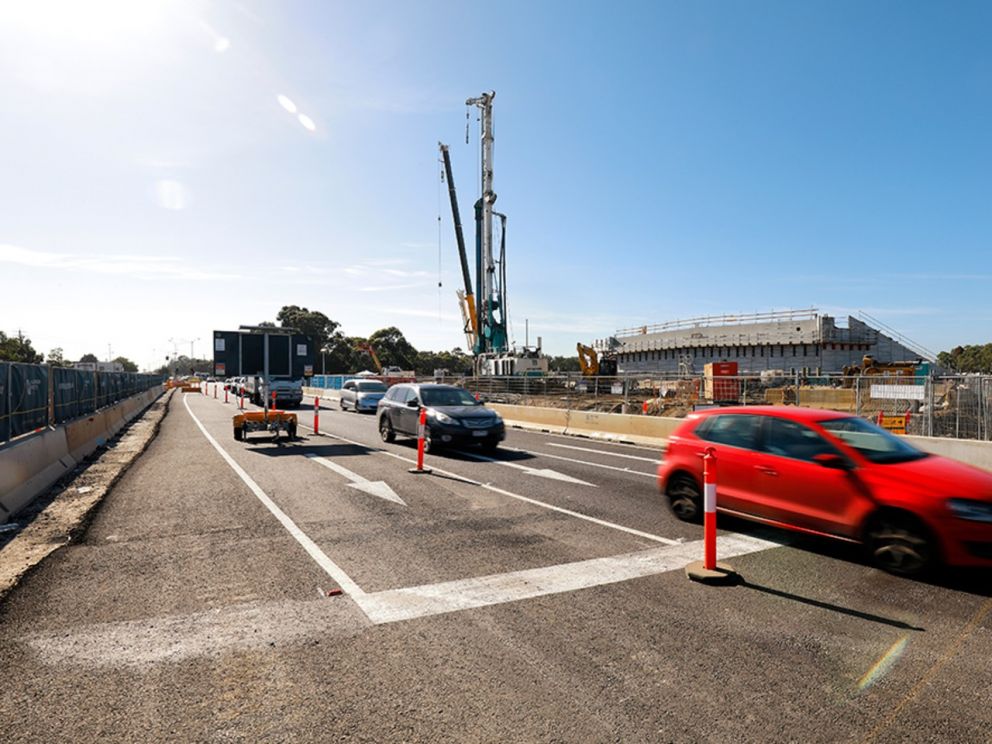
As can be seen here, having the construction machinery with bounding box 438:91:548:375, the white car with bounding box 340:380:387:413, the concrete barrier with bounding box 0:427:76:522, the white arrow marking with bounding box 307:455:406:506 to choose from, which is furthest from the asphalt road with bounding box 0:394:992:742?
the construction machinery with bounding box 438:91:548:375

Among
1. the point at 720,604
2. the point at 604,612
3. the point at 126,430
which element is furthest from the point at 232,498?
the point at 126,430

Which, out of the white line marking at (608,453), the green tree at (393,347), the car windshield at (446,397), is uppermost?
the green tree at (393,347)

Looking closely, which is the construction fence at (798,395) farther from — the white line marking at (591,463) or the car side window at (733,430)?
the car side window at (733,430)

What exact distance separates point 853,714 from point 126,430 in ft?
73.8

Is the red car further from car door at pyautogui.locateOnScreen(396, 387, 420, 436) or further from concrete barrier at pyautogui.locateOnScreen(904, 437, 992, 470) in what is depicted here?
car door at pyautogui.locateOnScreen(396, 387, 420, 436)

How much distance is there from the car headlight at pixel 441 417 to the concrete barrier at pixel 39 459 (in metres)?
7.20

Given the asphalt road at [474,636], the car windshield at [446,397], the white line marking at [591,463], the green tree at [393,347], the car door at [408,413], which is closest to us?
the asphalt road at [474,636]

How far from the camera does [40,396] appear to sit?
11.8m

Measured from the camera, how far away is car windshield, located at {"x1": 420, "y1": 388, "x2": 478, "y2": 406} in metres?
15.1

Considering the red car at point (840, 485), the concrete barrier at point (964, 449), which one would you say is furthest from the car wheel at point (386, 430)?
the concrete barrier at point (964, 449)

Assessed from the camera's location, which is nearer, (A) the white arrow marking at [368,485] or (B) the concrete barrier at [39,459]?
(B) the concrete barrier at [39,459]

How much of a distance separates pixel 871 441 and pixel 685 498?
7.30 ft

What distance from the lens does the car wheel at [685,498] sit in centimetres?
757

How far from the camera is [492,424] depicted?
14016 mm
